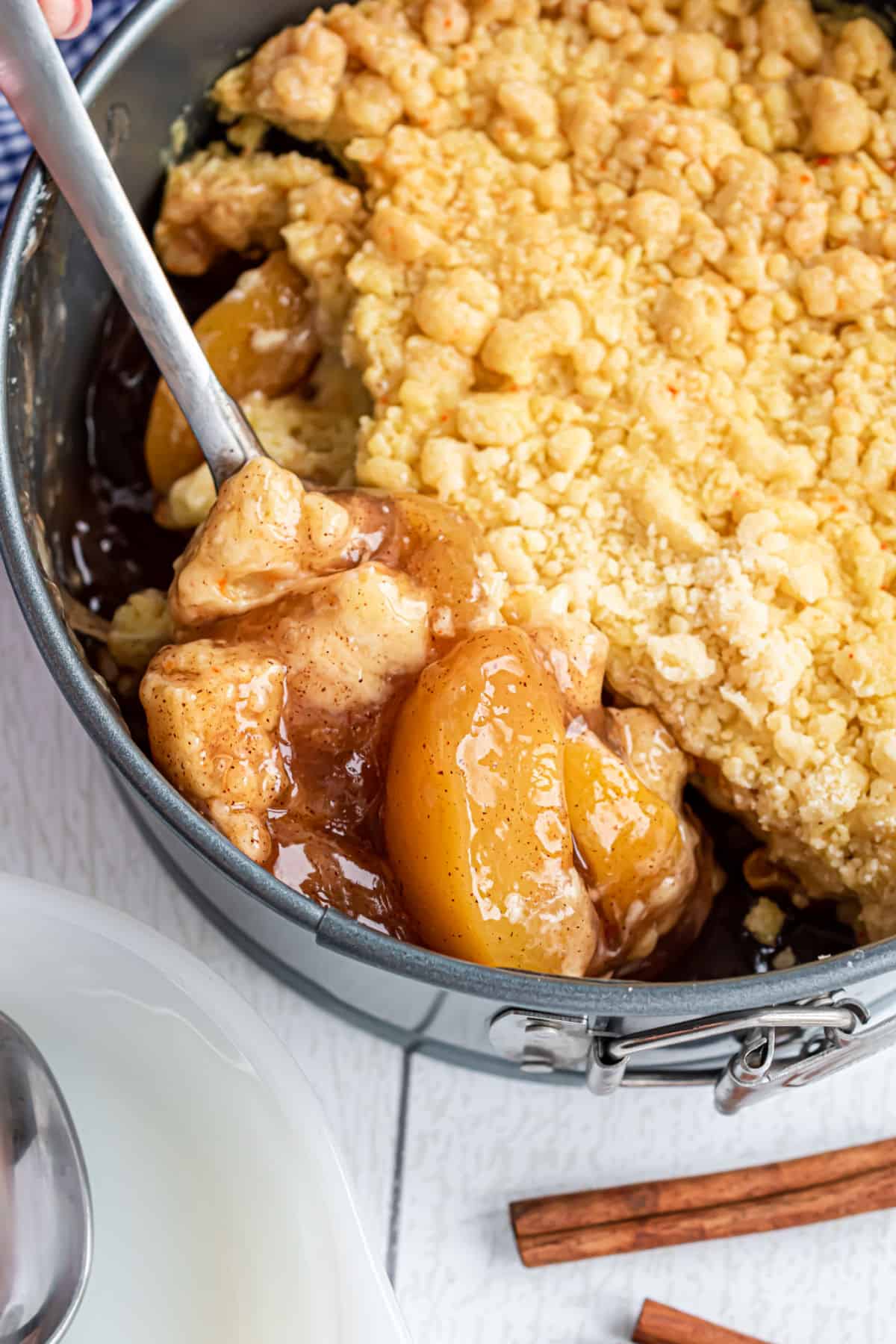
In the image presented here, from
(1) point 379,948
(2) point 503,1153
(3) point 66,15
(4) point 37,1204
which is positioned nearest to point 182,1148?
(4) point 37,1204

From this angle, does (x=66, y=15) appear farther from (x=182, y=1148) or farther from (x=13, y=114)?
(x=182, y=1148)

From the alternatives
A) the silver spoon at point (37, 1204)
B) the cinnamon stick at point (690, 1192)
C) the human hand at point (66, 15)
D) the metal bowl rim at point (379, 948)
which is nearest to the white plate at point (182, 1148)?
the silver spoon at point (37, 1204)

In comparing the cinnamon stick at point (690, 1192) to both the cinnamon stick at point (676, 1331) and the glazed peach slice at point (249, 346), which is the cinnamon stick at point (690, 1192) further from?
the glazed peach slice at point (249, 346)

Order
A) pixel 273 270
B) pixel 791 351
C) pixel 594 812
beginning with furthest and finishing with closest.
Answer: pixel 273 270 < pixel 791 351 < pixel 594 812

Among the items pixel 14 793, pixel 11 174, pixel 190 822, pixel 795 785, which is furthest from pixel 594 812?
pixel 11 174

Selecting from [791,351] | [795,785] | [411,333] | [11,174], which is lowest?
[795,785]

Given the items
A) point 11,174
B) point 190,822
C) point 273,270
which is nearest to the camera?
point 190,822

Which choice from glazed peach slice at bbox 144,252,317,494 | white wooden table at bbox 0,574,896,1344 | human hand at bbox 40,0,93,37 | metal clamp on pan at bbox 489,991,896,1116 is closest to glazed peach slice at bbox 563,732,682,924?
metal clamp on pan at bbox 489,991,896,1116

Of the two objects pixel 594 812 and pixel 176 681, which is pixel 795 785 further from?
pixel 176 681
